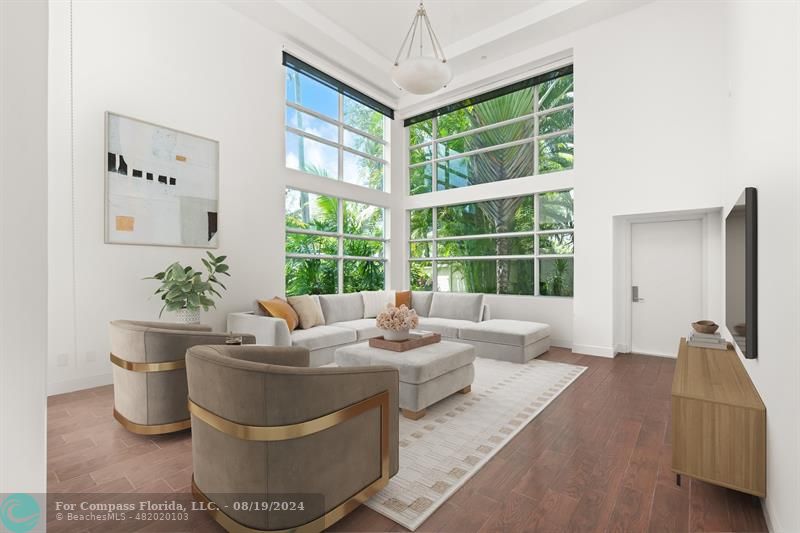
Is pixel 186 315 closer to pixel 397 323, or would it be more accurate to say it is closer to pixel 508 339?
pixel 397 323

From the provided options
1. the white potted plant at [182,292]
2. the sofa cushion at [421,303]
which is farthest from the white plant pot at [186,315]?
the sofa cushion at [421,303]

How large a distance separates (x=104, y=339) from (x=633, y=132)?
694 centimetres

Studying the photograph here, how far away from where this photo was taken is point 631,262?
18.3ft

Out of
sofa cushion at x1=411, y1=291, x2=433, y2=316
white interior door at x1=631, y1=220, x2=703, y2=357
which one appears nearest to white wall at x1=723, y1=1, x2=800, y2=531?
white interior door at x1=631, y1=220, x2=703, y2=357

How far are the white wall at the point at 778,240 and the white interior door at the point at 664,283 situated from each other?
3173 millimetres

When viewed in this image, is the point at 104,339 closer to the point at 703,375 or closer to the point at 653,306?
the point at 703,375

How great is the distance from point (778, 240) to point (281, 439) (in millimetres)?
2376

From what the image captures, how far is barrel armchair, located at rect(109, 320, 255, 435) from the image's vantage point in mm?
2643

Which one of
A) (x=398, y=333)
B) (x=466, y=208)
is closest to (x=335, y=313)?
(x=398, y=333)

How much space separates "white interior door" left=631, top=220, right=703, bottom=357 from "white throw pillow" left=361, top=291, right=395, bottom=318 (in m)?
3.88

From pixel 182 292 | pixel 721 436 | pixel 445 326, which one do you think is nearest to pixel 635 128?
pixel 445 326

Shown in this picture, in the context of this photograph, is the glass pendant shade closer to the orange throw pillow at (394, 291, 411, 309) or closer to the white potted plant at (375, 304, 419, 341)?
the white potted plant at (375, 304, 419, 341)

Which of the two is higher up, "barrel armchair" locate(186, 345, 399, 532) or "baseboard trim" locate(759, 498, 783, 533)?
"barrel armchair" locate(186, 345, 399, 532)

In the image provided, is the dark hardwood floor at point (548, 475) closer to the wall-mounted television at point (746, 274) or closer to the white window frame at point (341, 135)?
the wall-mounted television at point (746, 274)
